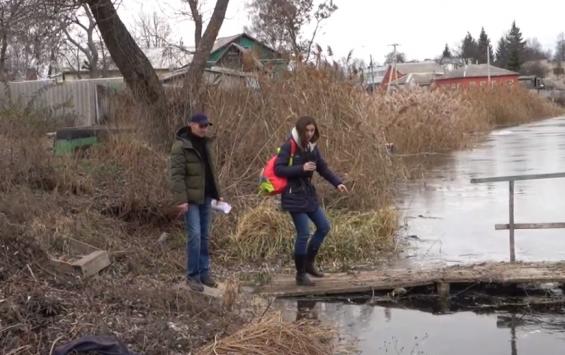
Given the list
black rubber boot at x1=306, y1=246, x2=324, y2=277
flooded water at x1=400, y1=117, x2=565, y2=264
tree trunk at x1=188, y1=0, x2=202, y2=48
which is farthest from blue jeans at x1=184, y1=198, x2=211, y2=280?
tree trunk at x1=188, y1=0, x2=202, y2=48

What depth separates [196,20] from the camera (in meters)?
21.5

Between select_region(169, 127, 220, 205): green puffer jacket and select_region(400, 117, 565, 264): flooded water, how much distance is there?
3228 millimetres

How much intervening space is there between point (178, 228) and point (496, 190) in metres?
7.68

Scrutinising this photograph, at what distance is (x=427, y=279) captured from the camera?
7.38 meters

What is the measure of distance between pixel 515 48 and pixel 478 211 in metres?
115

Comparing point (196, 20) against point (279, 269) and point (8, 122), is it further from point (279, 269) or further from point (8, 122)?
point (279, 269)

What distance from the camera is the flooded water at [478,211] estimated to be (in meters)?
9.29

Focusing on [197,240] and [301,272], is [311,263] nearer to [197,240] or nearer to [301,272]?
[301,272]

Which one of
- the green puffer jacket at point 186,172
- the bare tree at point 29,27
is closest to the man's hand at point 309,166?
the green puffer jacket at point 186,172

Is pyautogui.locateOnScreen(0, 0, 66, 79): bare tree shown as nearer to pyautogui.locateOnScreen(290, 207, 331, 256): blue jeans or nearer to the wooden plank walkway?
Answer: pyautogui.locateOnScreen(290, 207, 331, 256): blue jeans

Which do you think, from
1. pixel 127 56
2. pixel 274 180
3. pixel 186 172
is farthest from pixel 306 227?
pixel 127 56

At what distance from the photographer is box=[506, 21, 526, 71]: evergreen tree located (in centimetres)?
10988

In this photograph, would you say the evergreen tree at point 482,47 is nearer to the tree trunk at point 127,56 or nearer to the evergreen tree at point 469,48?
the evergreen tree at point 469,48

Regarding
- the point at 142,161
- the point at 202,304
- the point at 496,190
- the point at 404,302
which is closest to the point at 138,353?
the point at 202,304
